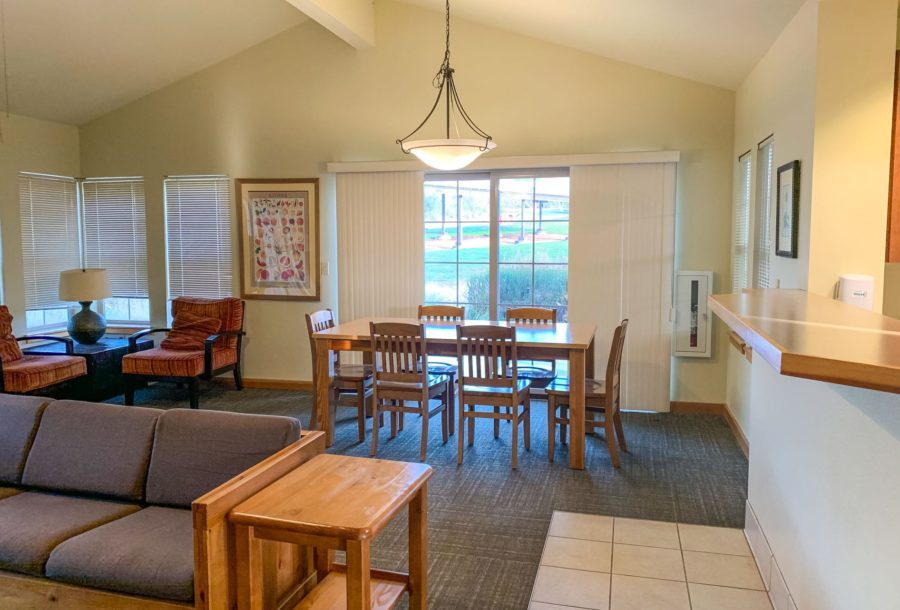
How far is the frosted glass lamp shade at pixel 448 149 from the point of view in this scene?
3.91 meters

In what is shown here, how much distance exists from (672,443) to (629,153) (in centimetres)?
223

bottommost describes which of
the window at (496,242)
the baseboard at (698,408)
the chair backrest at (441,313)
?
the baseboard at (698,408)

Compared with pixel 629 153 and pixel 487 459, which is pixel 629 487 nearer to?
pixel 487 459

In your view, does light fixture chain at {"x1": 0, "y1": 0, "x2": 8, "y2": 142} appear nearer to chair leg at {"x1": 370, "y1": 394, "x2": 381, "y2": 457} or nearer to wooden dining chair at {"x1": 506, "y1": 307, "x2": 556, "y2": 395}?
chair leg at {"x1": 370, "y1": 394, "x2": 381, "y2": 457}

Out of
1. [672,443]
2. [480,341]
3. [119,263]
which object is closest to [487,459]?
[480,341]

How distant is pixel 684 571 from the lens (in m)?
2.84

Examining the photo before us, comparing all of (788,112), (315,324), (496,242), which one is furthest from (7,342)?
(788,112)

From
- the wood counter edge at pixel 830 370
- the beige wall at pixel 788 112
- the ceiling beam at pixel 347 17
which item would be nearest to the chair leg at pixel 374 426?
the beige wall at pixel 788 112

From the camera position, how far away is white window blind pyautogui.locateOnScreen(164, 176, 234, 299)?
244 inches

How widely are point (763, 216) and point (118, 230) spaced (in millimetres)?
5715

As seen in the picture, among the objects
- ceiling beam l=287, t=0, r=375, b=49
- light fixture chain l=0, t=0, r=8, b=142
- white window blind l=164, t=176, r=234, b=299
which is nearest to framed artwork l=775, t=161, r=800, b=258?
ceiling beam l=287, t=0, r=375, b=49

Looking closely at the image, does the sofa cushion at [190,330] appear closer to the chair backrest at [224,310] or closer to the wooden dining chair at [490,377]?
the chair backrest at [224,310]

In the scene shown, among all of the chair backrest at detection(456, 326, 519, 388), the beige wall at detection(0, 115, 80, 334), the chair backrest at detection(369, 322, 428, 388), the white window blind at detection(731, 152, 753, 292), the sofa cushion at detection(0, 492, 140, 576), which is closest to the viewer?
the sofa cushion at detection(0, 492, 140, 576)

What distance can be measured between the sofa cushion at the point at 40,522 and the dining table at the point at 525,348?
1958mm
